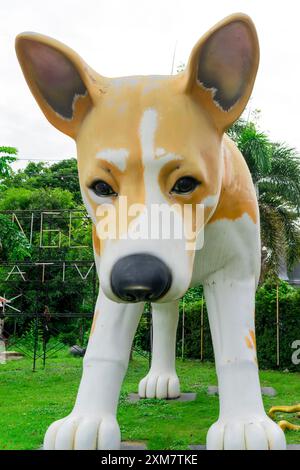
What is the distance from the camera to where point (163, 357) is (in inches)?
171

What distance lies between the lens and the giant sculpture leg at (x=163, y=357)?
4234 millimetres

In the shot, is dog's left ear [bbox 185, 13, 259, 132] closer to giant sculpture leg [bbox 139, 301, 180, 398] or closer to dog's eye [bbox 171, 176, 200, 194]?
dog's eye [bbox 171, 176, 200, 194]

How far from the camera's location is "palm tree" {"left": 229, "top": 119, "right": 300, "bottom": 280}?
35.3 ft

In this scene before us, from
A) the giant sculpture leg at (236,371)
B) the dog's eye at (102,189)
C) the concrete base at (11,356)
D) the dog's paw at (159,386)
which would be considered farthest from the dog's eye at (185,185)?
the concrete base at (11,356)

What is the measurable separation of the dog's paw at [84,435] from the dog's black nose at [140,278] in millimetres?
786

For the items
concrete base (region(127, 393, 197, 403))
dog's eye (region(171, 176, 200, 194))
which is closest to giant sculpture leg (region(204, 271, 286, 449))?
dog's eye (region(171, 176, 200, 194))

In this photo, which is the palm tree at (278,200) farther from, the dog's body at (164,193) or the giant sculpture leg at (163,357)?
the dog's body at (164,193)

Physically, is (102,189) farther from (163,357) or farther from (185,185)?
(163,357)

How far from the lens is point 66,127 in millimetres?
2338

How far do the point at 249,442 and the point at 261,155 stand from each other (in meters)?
8.90

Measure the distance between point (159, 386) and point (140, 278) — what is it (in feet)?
8.90

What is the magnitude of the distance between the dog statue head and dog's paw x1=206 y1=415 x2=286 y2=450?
74 centimetres

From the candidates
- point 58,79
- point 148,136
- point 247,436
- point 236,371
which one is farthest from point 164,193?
point 247,436
